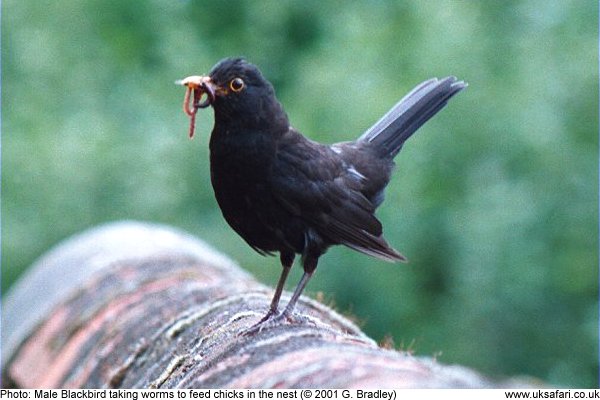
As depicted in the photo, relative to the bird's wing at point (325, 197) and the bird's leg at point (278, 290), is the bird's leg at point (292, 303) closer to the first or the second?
the bird's leg at point (278, 290)

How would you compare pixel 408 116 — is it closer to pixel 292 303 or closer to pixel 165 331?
pixel 292 303

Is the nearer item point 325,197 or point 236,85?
point 236,85

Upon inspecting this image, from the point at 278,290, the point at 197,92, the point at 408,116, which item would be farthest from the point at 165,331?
the point at 408,116

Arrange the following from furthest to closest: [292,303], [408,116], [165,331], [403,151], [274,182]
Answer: [403,151] < [408,116] < [165,331] < [274,182] < [292,303]

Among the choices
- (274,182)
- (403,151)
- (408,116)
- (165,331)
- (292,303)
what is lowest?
(165,331)

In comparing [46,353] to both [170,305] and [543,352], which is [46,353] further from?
[543,352]

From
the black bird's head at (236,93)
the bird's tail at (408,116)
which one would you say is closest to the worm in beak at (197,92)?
the black bird's head at (236,93)
